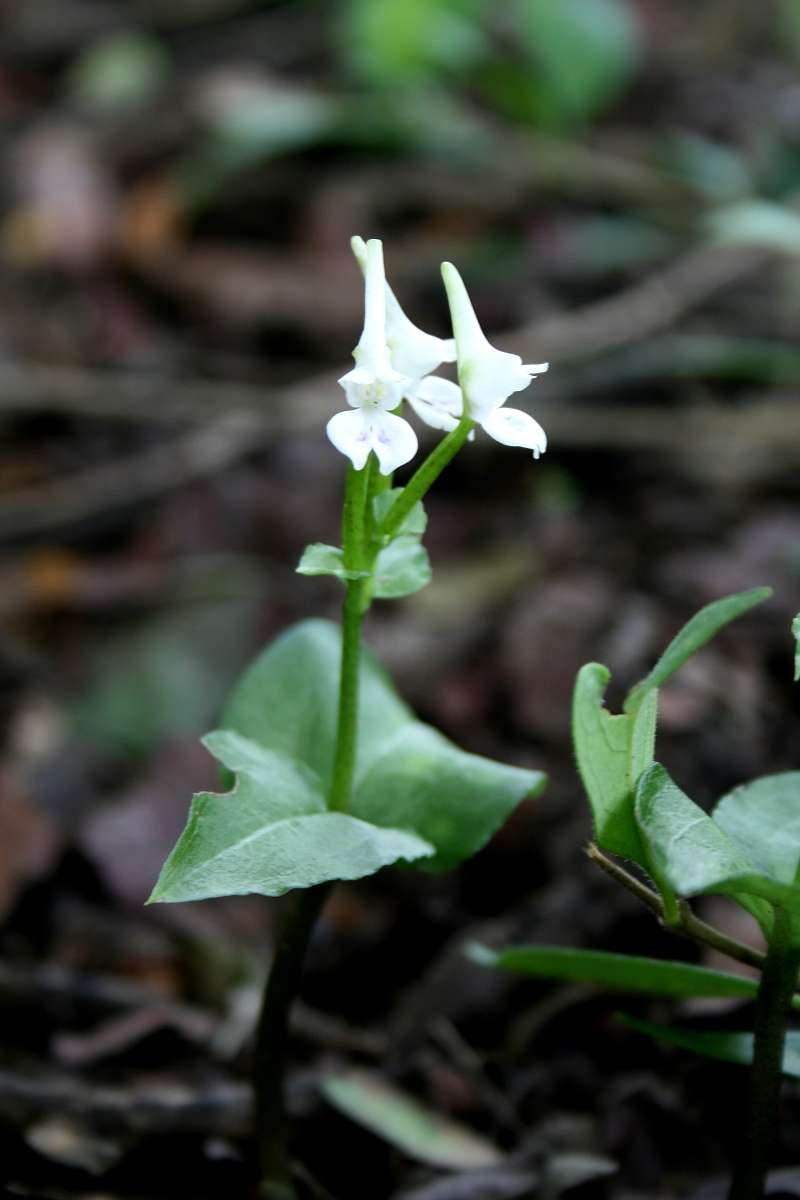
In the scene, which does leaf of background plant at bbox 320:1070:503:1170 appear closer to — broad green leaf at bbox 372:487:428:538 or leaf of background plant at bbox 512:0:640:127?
broad green leaf at bbox 372:487:428:538

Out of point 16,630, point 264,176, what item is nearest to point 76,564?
point 16,630

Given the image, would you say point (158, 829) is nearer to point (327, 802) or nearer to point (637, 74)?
point (327, 802)

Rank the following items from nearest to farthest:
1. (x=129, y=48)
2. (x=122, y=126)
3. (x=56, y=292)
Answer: (x=56, y=292) < (x=122, y=126) < (x=129, y=48)

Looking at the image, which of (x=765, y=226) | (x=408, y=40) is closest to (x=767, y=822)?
(x=765, y=226)

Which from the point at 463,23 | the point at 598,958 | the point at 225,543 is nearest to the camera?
the point at 598,958

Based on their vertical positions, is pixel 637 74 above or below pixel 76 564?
above

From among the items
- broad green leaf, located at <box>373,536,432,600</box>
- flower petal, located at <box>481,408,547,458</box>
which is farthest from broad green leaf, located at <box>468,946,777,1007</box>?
flower petal, located at <box>481,408,547,458</box>
